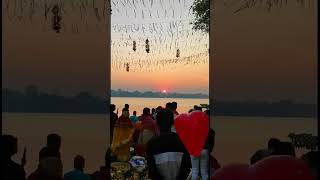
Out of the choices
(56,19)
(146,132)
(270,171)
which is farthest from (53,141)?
(146,132)

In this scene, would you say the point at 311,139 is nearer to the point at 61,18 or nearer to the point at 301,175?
the point at 61,18

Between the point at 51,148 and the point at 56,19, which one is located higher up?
the point at 56,19

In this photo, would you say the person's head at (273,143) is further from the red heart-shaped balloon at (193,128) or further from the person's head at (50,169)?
the person's head at (50,169)

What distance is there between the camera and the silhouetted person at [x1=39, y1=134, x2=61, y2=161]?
5.89 m

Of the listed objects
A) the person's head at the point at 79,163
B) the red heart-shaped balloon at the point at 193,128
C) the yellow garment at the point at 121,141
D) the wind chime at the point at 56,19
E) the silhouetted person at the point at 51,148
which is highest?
the wind chime at the point at 56,19

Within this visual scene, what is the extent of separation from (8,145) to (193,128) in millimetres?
2182

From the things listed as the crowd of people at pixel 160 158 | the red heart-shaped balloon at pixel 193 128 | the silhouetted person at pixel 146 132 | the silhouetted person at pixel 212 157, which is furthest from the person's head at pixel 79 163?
the silhouetted person at pixel 146 132

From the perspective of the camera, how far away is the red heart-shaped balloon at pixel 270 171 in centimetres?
402

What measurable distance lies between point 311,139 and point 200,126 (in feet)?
11.9

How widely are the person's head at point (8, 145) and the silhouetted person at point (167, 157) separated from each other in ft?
4.31

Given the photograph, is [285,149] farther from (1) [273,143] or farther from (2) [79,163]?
(2) [79,163]

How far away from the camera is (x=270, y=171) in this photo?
4.02 m

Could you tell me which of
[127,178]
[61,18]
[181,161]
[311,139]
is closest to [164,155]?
[181,161]

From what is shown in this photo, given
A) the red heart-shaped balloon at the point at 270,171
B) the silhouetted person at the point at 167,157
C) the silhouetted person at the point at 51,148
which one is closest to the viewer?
the red heart-shaped balloon at the point at 270,171
